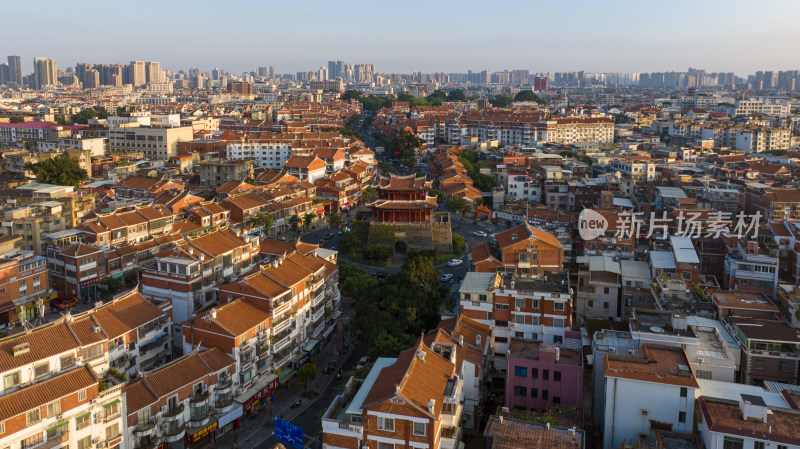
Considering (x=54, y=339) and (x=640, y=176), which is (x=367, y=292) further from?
(x=640, y=176)

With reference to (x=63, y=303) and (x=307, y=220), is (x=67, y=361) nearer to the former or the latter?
(x=63, y=303)

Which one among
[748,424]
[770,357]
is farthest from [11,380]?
[770,357]

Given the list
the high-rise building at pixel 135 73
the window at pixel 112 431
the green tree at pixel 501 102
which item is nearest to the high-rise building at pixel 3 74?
the high-rise building at pixel 135 73

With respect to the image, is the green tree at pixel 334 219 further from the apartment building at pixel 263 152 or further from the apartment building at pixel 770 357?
the apartment building at pixel 770 357

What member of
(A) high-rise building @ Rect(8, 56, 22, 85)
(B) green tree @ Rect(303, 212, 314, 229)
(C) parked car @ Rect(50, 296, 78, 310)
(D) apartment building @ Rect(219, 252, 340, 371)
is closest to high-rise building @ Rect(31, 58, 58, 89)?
(A) high-rise building @ Rect(8, 56, 22, 85)

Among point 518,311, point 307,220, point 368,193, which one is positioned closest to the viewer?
point 518,311

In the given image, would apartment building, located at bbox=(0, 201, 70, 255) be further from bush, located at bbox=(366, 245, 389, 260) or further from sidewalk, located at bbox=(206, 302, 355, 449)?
sidewalk, located at bbox=(206, 302, 355, 449)
